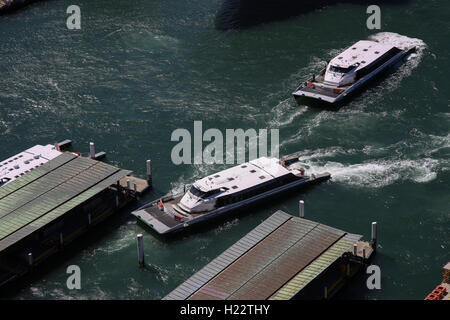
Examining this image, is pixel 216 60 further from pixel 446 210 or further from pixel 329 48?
pixel 446 210

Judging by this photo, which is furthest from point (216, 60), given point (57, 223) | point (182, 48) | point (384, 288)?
point (384, 288)

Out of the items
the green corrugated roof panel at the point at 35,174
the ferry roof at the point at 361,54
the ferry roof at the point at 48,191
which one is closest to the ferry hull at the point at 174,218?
the ferry roof at the point at 48,191

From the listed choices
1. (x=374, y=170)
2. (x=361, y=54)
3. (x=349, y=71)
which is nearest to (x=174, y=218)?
(x=374, y=170)

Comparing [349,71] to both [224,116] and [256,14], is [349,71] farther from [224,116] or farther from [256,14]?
[256,14]

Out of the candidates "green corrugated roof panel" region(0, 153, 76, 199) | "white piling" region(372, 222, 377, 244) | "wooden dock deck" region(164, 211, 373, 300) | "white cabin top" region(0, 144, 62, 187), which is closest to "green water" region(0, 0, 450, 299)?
"white piling" region(372, 222, 377, 244)

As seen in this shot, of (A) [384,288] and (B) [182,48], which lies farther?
(B) [182,48]

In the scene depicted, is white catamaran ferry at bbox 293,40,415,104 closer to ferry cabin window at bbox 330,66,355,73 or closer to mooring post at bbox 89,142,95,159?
ferry cabin window at bbox 330,66,355,73
